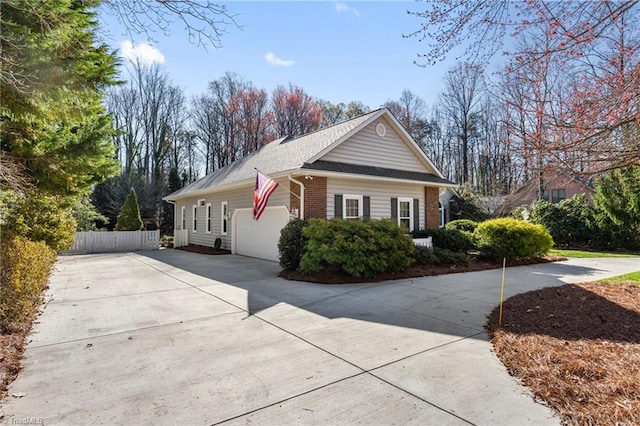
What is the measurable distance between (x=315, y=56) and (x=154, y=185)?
26.7 metres

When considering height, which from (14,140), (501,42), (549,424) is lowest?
(549,424)

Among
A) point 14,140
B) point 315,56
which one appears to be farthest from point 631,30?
point 14,140

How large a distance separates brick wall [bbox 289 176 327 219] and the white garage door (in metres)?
0.82

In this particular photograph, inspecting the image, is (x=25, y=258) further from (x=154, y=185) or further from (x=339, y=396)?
(x=154, y=185)

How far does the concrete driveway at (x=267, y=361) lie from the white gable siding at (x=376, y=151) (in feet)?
22.3

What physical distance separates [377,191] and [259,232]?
5133 mm

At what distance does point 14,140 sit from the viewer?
6.53 metres

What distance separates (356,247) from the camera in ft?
31.3

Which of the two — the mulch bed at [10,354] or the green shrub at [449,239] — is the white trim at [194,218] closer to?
the green shrub at [449,239]

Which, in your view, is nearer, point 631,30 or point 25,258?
point 631,30

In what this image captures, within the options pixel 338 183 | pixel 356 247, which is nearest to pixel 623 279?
pixel 356 247

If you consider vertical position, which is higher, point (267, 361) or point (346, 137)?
point (346, 137)

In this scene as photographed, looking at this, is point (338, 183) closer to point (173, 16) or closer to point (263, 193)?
point (263, 193)

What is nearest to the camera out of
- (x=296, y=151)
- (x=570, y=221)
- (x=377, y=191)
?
(x=377, y=191)
